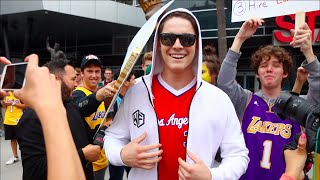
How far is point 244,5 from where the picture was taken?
2.61 metres

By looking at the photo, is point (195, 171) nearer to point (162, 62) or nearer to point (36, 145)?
point (162, 62)

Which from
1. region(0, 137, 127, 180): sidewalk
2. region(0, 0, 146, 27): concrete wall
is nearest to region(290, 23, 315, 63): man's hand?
region(0, 137, 127, 180): sidewalk

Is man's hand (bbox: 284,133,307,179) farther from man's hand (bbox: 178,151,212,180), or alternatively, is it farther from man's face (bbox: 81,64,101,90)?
man's face (bbox: 81,64,101,90)

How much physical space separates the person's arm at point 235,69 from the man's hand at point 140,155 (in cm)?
87

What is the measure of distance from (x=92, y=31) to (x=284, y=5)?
17.6 metres

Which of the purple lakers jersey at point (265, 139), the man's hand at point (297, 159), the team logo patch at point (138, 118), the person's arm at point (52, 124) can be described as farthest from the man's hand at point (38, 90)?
the purple lakers jersey at point (265, 139)

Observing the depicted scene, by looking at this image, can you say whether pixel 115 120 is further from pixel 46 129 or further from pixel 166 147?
pixel 46 129

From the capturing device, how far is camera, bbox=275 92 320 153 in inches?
64.9

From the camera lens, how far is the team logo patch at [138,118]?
1849 mm

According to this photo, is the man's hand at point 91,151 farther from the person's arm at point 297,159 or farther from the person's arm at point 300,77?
the person's arm at point 300,77

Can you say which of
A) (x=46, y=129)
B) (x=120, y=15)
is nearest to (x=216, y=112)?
(x=46, y=129)

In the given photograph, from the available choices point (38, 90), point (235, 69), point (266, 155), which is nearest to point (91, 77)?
point (235, 69)

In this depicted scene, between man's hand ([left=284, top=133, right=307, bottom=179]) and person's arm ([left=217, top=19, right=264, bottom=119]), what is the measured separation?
79 cm

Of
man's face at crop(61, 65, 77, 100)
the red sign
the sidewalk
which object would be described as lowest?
the sidewalk
